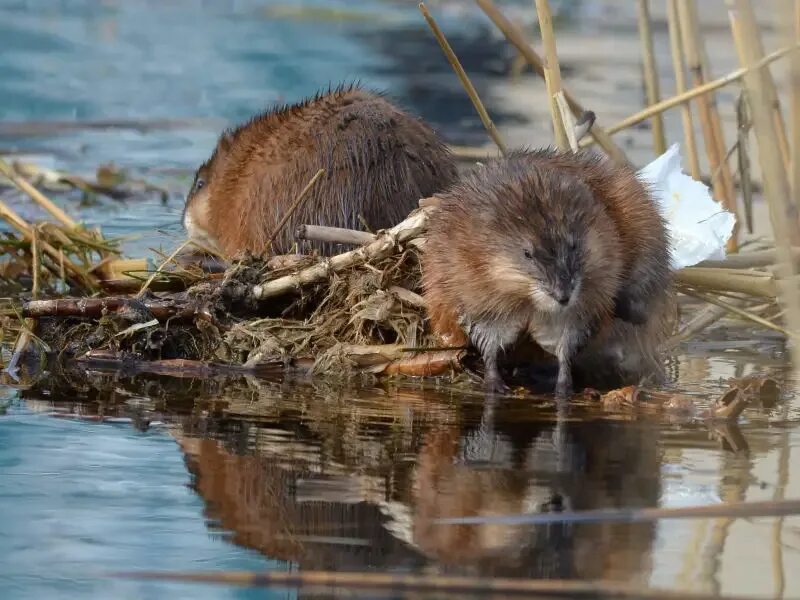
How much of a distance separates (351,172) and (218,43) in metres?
8.60

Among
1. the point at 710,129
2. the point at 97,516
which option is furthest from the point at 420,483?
the point at 710,129

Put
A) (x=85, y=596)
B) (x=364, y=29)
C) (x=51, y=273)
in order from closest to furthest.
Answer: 1. (x=85, y=596)
2. (x=51, y=273)
3. (x=364, y=29)

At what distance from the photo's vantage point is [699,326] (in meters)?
5.61

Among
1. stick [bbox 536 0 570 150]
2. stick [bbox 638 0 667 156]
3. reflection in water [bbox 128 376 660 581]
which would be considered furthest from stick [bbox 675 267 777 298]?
stick [bbox 638 0 667 156]

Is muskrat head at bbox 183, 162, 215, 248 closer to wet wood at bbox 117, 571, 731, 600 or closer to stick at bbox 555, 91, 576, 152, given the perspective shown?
stick at bbox 555, 91, 576, 152

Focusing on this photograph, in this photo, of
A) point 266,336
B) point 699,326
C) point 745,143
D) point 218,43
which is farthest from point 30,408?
point 218,43

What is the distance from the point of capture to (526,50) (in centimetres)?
554

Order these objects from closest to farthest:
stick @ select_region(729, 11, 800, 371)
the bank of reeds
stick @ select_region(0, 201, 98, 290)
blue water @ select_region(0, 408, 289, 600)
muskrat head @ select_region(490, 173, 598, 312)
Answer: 1. blue water @ select_region(0, 408, 289, 600)
2. stick @ select_region(729, 11, 800, 371)
3. muskrat head @ select_region(490, 173, 598, 312)
4. the bank of reeds
5. stick @ select_region(0, 201, 98, 290)

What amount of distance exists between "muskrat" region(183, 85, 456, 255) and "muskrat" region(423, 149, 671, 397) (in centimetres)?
66

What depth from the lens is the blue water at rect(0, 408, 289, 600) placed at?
294cm

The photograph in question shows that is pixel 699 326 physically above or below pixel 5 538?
above

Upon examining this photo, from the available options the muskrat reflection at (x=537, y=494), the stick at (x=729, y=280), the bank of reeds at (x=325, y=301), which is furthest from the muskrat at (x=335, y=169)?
the muskrat reflection at (x=537, y=494)

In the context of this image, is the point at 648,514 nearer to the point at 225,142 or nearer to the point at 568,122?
the point at 568,122

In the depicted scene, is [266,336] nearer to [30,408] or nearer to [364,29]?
[30,408]
